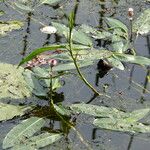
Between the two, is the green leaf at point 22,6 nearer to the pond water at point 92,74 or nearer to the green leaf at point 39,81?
the pond water at point 92,74

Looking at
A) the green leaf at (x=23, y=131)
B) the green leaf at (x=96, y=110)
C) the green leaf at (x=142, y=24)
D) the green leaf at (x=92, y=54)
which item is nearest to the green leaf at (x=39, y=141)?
the green leaf at (x=23, y=131)

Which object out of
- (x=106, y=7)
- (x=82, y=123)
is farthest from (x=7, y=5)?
(x=82, y=123)

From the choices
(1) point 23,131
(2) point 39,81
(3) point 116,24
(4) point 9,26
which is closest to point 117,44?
(3) point 116,24

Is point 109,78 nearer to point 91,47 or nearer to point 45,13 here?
point 91,47

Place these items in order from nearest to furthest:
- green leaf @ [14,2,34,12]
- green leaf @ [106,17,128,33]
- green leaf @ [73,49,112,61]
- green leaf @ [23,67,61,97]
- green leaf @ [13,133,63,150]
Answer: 1. green leaf @ [13,133,63,150]
2. green leaf @ [23,67,61,97]
3. green leaf @ [73,49,112,61]
4. green leaf @ [106,17,128,33]
5. green leaf @ [14,2,34,12]

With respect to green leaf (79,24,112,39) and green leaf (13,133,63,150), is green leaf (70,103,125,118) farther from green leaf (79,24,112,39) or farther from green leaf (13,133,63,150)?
green leaf (79,24,112,39)

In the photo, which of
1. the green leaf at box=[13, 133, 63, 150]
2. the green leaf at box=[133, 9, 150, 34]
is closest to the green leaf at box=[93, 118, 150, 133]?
the green leaf at box=[13, 133, 63, 150]
